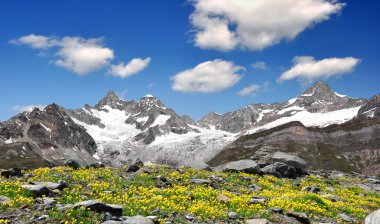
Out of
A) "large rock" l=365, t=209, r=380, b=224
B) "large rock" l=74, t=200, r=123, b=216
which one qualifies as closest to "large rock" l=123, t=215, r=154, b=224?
"large rock" l=74, t=200, r=123, b=216

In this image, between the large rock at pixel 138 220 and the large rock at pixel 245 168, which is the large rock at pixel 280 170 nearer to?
the large rock at pixel 245 168

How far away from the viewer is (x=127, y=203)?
18016 millimetres

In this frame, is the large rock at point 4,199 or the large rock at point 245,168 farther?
the large rock at point 245,168

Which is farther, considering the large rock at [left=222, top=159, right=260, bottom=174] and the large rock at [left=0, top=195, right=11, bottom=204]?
the large rock at [left=222, top=159, right=260, bottom=174]

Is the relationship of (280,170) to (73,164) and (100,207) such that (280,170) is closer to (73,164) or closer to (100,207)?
(73,164)

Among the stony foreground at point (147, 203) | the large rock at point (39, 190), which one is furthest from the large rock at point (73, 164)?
the large rock at point (39, 190)

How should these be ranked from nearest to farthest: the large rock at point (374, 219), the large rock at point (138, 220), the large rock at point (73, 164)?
1. the large rock at point (138, 220)
2. the large rock at point (374, 219)
3. the large rock at point (73, 164)

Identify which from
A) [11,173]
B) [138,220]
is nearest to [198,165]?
[11,173]

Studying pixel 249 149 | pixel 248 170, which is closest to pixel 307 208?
pixel 248 170

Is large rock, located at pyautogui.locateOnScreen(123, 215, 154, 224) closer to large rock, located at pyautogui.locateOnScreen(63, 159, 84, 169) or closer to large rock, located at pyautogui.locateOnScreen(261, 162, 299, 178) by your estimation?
large rock, located at pyautogui.locateOnScreen(63, 159, 84, 169)

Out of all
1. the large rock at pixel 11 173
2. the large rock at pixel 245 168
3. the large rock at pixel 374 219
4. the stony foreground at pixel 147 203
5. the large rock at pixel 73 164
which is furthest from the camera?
the large rock at pixel 245 168

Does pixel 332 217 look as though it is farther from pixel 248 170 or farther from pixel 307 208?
pixel 248 170

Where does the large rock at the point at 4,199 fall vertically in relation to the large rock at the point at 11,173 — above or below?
below

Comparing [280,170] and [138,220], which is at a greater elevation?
[280,170]
